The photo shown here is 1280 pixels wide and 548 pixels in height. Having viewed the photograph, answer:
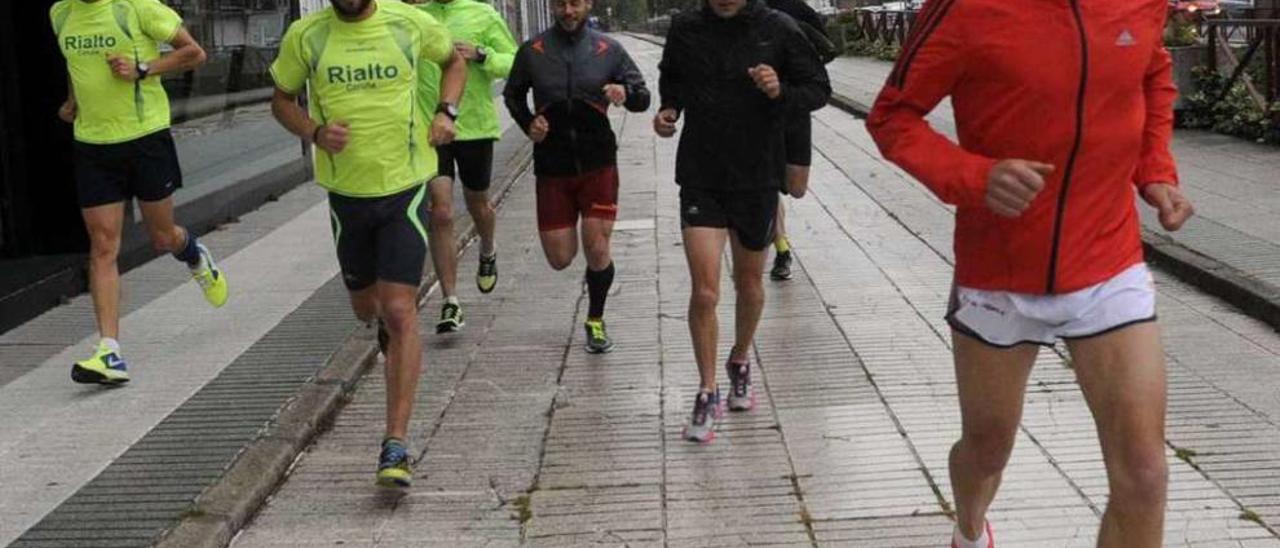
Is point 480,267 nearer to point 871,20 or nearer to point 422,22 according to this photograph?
point 422,22

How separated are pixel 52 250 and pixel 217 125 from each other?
10.6 ft

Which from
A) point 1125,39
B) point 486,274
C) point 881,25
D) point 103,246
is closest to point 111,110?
point 103,246

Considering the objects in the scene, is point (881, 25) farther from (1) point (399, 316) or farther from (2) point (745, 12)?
(1) point (399, 316)

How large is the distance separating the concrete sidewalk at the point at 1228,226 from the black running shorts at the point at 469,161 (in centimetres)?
226

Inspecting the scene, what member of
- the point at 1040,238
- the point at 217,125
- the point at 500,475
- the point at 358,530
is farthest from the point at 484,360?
the point at 217,125

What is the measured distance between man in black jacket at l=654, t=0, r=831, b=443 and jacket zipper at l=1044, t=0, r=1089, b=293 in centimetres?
272

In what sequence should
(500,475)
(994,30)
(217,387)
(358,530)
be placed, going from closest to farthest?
1. (994,30)
2. (358,530)
3. (500,475)
4. (217,387)

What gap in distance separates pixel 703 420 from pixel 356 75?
1.77 meters

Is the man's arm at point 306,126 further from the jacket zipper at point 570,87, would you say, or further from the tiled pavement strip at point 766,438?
the jacket zipper at point 570,87

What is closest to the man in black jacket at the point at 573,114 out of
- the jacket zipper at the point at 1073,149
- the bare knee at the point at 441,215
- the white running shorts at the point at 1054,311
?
the bare knee at the point at 441,215

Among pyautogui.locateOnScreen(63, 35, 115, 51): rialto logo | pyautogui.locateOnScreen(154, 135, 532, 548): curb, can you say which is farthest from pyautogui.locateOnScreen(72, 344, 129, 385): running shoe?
pyautogui.locateOnScreen(63, 35, 115, 51): rialto logo

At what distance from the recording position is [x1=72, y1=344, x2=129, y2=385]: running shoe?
7.63 meters

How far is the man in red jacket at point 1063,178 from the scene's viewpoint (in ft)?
13.0

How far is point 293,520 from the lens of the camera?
5.89 meters
